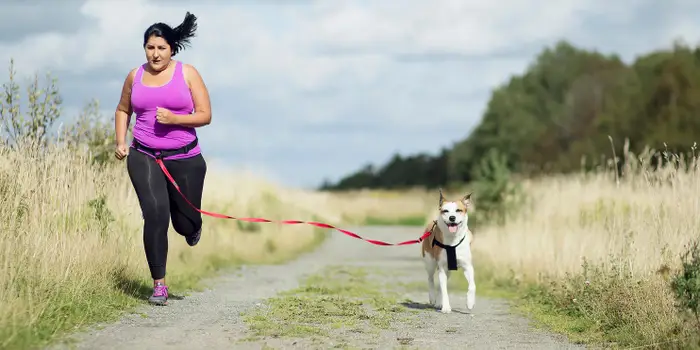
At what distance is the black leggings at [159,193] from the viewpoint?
947 cm

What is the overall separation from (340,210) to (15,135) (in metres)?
37.7

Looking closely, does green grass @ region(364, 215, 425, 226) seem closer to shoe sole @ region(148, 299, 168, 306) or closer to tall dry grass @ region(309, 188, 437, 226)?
tall dry grass @ region(309, 188, 437, 226)

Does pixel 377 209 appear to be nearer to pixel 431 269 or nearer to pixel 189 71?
pixel 431 269

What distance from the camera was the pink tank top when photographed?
371 inches

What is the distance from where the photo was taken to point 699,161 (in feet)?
36.1

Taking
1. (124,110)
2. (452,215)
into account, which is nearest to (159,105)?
(124,110)

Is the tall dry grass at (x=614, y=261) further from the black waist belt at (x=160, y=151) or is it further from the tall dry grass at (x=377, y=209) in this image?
the tall dry grass at (x=377, y=209)

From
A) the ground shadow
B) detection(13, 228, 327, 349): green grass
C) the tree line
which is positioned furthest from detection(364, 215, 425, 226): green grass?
the ground shadow

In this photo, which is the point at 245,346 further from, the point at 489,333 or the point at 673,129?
the point at 673,129

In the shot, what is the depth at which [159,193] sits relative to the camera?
952 cm

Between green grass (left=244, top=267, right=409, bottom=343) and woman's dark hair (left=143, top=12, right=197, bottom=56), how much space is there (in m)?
2.89

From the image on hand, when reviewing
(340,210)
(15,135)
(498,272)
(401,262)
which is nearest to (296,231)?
(401,262)

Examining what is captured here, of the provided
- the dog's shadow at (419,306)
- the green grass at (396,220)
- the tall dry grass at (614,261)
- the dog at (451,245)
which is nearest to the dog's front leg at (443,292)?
the dog at (451,245)

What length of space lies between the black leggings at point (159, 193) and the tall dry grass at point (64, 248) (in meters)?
0.61
